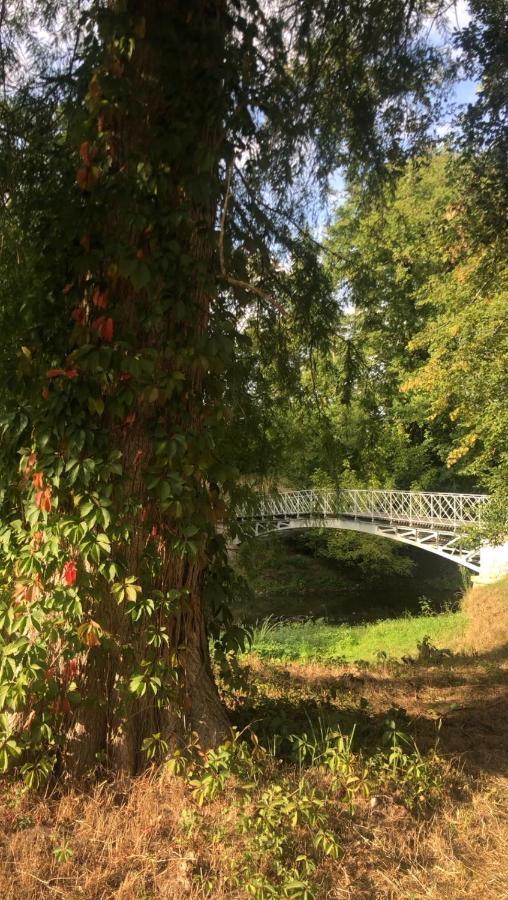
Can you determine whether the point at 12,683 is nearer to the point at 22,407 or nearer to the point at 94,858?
the point at 94,858

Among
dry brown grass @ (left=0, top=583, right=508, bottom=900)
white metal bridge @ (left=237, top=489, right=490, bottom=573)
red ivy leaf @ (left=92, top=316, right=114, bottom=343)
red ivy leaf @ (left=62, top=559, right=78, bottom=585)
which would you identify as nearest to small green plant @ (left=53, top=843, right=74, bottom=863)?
dry brown grass @ (left=0, top=583, right=508, bottom=900)

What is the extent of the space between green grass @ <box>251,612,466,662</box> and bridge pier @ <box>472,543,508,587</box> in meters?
1.99

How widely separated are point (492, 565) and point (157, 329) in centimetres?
1533

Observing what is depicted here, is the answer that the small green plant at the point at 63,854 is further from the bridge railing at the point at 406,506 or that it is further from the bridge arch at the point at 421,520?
the bridge railing at the point at 406,506

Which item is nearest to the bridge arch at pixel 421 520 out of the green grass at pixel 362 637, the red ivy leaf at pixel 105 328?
the green grass at pixel 362 637

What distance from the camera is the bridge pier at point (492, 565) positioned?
16000 millimetres

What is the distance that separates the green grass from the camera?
11484 mm

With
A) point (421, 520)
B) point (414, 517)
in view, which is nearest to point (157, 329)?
Result: point (421, 520)

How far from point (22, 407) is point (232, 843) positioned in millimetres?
1884

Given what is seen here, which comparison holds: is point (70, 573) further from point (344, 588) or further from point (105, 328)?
point (344, 588)

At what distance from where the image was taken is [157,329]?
292cm

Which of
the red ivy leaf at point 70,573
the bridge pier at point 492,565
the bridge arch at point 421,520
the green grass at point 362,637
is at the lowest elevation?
the green grass at point 362,637

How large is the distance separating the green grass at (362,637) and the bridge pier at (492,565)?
199cm

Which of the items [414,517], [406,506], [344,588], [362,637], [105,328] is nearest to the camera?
[105,328]
